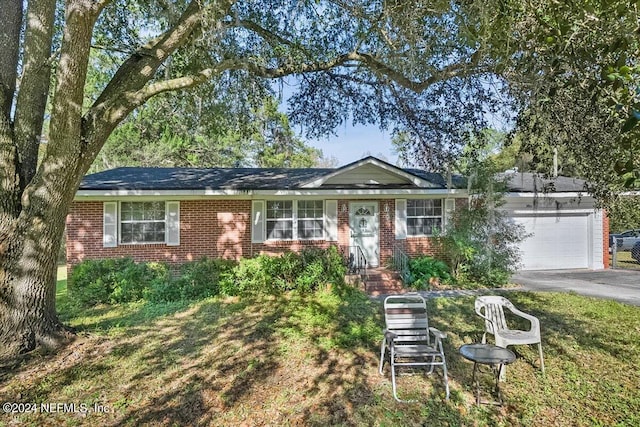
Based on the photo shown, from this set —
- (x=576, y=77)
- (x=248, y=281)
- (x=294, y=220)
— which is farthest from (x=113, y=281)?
(x=576, y=77)

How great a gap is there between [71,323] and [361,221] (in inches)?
321

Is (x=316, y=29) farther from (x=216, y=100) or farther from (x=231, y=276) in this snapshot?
(x=231, y=276)

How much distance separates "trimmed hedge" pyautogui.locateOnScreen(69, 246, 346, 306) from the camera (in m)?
8.62

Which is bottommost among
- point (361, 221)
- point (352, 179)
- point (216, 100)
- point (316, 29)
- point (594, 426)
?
point (594, 426)

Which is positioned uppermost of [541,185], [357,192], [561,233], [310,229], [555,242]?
[541,185]

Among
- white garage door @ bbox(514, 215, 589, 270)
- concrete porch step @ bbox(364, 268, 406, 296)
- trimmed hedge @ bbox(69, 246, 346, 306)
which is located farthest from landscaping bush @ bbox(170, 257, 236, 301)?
white garage door @ bbox(514, 215, 589, 270)

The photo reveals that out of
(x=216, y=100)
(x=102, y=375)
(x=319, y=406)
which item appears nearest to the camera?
(x=319, y=406)

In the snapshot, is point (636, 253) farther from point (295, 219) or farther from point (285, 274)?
point (285, 274)

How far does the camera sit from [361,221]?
1180 centimetres

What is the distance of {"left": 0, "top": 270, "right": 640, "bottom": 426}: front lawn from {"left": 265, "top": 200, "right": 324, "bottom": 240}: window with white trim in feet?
14.4

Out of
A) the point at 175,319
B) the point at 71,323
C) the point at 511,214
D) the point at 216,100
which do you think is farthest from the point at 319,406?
the point at 511,214

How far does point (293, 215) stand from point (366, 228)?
2.48 meters

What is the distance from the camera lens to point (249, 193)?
10.4 meters

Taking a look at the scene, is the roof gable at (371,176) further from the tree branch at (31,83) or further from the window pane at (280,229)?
the tree branch at (31,83)
